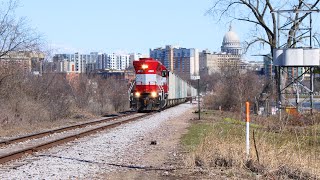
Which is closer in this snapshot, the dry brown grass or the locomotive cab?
the dry brown grass

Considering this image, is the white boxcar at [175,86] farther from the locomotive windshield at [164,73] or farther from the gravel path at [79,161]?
the gravel path at [79,161]

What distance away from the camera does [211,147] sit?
12.8 metres

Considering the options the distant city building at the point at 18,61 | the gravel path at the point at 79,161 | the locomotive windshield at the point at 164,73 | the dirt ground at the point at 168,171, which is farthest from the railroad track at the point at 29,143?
the locomotive windshield at the point at 164,73

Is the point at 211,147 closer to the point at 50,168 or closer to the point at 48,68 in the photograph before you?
the point at 50,168

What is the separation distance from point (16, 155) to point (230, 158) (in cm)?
630

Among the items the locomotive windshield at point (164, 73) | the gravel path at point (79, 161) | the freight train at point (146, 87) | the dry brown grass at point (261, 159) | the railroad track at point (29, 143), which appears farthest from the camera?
the locomotive windshield at point (164, 73)

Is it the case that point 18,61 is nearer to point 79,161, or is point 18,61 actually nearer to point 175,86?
point 79,161

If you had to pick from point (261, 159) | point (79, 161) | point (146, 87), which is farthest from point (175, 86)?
point (261, 159)

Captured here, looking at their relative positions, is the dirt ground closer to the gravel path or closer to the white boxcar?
the gravel path

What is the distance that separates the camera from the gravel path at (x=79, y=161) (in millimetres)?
11281

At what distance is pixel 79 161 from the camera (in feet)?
43.6

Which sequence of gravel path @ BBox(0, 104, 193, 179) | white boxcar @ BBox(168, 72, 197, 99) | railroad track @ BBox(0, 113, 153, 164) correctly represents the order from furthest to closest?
white boxcar @ BBox(168, 72, 197, 99)
railroad track @ BBox(0, 113, 153, 164)
gravel path @ BBox(0, 104, 193, 179)

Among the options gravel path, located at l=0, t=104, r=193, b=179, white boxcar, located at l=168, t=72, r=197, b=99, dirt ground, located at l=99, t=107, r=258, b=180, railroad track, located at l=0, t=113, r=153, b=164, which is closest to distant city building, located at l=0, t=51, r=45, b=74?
railroad track, located at l=0, t=113, r=153, b=164

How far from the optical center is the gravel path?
37.0 feet
